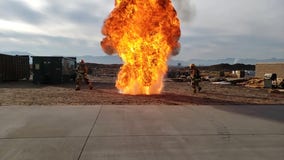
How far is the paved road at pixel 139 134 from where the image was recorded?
712cm

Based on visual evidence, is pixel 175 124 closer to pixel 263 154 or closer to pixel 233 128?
pixel 233 128

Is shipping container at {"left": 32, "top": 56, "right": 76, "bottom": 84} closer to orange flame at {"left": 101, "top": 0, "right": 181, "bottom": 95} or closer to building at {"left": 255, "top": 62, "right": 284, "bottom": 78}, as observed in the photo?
orange flame at {"left": 101, "top": 0, "right": 181, "bottom": 95}

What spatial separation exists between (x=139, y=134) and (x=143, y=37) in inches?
442

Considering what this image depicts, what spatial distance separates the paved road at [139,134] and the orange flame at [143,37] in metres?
6.98

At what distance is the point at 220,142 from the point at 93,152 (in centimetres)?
279

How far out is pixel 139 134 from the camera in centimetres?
877

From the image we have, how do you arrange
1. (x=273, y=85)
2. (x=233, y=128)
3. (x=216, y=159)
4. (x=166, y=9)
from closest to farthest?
(x=216, y=159) → (x=233, y=128) → (x=166, y=9) → (x=273, y=85)

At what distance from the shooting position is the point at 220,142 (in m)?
8.03

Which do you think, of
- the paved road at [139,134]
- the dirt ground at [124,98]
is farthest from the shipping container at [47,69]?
the paved road at [139,134]

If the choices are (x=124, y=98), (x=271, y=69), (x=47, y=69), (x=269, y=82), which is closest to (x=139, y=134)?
(x=124, y=98)

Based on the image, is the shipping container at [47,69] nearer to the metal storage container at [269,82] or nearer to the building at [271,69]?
the metal storage container at [269,82]

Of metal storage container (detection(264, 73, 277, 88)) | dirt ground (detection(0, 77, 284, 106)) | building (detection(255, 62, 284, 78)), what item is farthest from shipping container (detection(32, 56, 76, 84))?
building (detection(255, 62, 284, 78))

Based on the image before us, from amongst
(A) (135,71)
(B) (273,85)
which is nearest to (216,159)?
(A) (135,71)

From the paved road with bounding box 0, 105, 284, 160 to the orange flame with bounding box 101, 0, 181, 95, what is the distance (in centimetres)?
698
